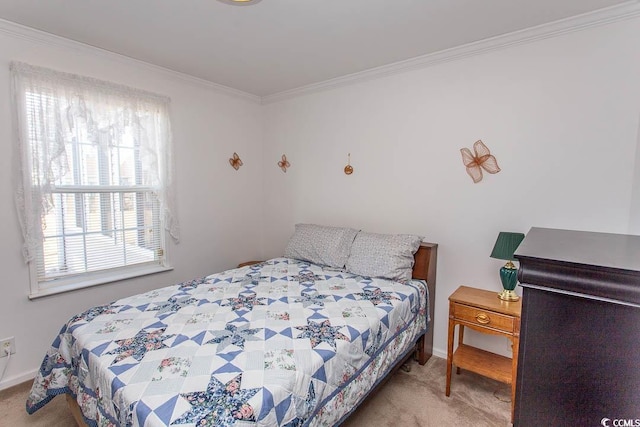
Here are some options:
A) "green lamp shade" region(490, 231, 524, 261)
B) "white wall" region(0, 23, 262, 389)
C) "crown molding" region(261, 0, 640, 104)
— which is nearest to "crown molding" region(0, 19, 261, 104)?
"white wall" region(0, 23, 262, 389)

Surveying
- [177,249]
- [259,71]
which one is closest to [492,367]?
[177,249]

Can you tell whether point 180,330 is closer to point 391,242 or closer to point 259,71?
point 391,242

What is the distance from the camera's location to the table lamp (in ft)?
6.61

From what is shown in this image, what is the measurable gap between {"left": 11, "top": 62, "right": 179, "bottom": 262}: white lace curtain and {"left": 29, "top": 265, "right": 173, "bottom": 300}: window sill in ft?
0.85

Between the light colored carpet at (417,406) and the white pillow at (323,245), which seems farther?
the white pillow at (323,245)

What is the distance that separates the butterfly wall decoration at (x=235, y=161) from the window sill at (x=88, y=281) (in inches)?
49.4

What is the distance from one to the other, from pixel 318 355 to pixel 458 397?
51.0 inches

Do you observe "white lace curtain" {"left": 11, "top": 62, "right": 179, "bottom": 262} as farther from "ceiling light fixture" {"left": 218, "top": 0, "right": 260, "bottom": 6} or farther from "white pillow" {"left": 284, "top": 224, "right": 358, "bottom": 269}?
"white pillow" {"left": 284, "top": 224, "right": 358, "bottom": 269}

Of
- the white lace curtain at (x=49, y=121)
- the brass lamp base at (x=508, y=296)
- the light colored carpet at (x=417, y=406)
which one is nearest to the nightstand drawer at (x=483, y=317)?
the brass lamp base at (x=508, y=296)

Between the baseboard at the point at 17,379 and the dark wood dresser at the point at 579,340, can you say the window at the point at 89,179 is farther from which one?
the dark wood dresser at the point at 579,340

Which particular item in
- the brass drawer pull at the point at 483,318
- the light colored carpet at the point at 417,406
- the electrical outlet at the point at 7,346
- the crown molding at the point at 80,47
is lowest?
the light colored carpet at the point at 417,406

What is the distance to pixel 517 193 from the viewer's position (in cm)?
220

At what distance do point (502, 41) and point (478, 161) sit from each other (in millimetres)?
819

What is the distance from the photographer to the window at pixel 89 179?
2.14m
